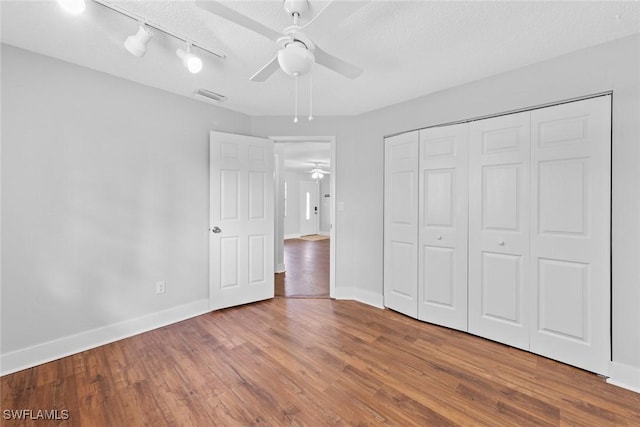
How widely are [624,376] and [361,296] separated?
2235 millimetres

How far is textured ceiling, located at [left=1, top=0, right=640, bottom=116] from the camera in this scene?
164 cm

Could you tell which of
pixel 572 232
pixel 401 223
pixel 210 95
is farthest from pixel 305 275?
pixel 572 232

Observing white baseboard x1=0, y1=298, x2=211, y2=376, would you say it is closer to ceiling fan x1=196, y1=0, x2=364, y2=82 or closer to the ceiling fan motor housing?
ceiling fan x1=196, y1=0, x2=364, y2=82

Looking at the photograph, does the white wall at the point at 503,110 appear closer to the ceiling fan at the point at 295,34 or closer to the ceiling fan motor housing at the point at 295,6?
the ceiling fan at the point at 295,34

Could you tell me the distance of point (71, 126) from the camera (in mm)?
2285

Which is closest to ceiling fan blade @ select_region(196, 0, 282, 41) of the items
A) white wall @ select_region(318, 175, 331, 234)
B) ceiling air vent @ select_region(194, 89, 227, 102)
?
ceiling air vent @ select_region(194, 89, 227, 102)

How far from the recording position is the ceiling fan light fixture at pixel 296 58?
145cm

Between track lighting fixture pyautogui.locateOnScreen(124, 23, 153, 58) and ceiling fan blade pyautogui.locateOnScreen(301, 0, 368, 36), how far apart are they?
103cm

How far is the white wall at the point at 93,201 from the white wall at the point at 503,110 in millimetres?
1257

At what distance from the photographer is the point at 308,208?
10.4m

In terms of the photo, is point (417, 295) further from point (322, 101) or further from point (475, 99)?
point (322, 101)

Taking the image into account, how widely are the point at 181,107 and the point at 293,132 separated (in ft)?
4.24

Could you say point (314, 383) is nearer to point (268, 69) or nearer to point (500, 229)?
point (500, 229)

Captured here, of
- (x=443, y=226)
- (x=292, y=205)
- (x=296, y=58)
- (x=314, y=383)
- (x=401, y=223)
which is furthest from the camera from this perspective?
(x=292, y=205)
